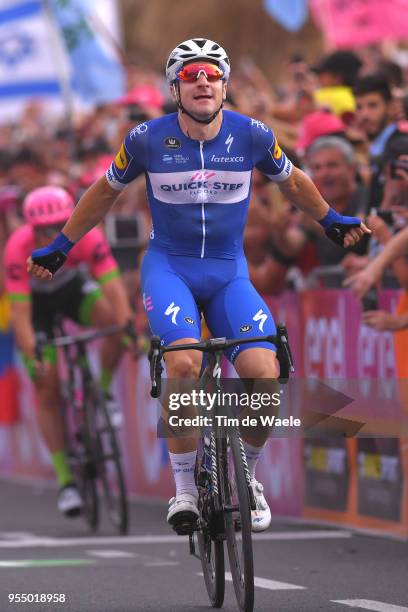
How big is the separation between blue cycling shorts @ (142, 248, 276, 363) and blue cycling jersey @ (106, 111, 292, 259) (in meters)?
0.07

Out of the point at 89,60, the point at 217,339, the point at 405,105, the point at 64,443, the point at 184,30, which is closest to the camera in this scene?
the point at 217,339

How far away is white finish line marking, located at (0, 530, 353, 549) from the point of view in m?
10.8

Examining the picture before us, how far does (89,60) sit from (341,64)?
524cm

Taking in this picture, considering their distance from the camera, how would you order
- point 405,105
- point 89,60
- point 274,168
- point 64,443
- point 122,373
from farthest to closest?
point 89,60 < point 122,373 < point 64,443 < point 405,105 < point 274,168

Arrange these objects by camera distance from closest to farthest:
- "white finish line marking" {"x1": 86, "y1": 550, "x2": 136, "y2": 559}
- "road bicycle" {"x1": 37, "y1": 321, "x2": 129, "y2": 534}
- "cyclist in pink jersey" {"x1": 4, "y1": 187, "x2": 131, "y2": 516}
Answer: "white finish line marking" {"x1": 86, "y1": 550, "x2": 136, "y2": 559}, "road bicycle" {"x1": 37, "y1": 321, "x2": 129, "y2": 534}, "cyclist in pink jersey" {"x1": 4, "y1": 187, "x2": 131, "y2": 516}

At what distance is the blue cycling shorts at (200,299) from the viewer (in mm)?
7906

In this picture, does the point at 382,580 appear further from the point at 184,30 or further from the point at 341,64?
Answer: the point at 184,30

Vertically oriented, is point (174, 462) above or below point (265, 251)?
below

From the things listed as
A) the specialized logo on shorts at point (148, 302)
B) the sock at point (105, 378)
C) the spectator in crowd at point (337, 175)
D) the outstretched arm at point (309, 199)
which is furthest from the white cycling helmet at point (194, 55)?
the sock at point (105, 378)

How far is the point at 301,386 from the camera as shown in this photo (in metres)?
11.3

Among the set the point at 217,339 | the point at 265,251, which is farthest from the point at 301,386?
the point at 217,339

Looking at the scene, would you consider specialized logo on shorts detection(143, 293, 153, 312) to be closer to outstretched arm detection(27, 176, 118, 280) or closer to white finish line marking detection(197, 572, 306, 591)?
outstretched arm detection(27, 176, 118, 280)

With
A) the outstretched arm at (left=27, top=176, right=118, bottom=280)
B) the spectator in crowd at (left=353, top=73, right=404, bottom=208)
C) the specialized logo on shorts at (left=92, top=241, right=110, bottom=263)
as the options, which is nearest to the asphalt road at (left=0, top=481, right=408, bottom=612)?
the outstretched arm at (left=27, top=176, right=118, bottom=280)

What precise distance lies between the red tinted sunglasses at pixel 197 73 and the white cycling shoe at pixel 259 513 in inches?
77.3
